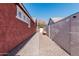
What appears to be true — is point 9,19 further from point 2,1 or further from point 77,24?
point 77,24

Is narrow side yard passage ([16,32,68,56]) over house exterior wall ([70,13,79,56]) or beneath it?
beneath

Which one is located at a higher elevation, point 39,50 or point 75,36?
point 75,36

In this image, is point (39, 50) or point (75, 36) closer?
point (75, 36)

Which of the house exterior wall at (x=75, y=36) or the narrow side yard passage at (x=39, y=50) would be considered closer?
the house exterior wall at (x=75, y=36)

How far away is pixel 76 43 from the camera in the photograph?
3.27 meters

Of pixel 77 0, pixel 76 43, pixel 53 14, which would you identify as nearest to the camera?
pixel 77 0

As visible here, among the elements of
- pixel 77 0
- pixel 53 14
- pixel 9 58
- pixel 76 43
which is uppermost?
pixel 77 0

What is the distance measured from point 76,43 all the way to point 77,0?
1082 mm

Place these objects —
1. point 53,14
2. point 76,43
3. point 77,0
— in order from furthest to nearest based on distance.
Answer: point 53,14
point 76,43
point 77,0

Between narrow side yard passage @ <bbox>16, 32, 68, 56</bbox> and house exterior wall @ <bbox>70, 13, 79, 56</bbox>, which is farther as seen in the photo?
narrow side yard passage @ <bbox>16, 32, 68, 56</bbox>

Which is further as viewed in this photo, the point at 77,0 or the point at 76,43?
the point at 76,43

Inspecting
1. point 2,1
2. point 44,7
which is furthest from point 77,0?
point 2,1

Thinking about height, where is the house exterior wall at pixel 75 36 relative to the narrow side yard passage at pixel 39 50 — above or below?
above

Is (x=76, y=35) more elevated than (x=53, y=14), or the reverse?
(x=53, y=14)
